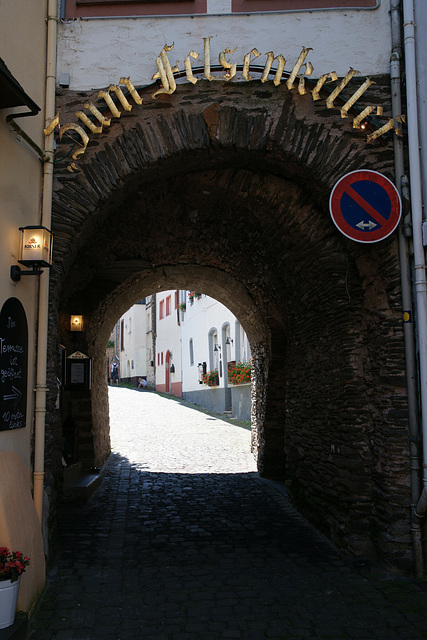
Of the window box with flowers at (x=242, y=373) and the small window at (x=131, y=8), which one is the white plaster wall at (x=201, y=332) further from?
the small window at (x=131, y=8)

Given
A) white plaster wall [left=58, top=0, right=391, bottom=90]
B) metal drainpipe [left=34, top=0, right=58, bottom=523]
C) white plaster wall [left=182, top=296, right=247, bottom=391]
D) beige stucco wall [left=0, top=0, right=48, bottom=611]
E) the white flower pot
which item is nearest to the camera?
the white flower pot

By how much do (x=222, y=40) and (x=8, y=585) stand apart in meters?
4.91

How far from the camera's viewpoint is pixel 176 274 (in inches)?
381

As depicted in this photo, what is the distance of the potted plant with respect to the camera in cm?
319

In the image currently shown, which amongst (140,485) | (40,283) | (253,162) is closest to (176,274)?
(140,485)

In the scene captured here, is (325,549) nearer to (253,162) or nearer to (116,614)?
(116,614)

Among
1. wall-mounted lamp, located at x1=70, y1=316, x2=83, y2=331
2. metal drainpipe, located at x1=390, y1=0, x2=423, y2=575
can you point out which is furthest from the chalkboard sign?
wall-mounted lamp, located at x1=70, y1=316, x2=83, y2=331

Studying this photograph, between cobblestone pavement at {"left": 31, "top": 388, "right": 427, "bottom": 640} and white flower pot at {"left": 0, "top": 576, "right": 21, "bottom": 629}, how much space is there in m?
0.34

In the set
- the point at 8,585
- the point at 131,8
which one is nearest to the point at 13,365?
the point at 8,585

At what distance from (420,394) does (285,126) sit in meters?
2.66

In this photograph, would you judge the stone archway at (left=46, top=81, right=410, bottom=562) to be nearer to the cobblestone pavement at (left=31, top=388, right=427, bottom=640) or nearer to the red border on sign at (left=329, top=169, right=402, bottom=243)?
the red border on sign at (left=329, top=169, right=402, bottom=243)

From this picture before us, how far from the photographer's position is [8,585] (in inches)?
126

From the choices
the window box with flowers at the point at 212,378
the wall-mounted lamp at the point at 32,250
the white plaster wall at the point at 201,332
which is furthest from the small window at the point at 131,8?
the window box with flowers at the point at 212,378

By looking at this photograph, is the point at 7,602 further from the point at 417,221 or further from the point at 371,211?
the point at 417,221
